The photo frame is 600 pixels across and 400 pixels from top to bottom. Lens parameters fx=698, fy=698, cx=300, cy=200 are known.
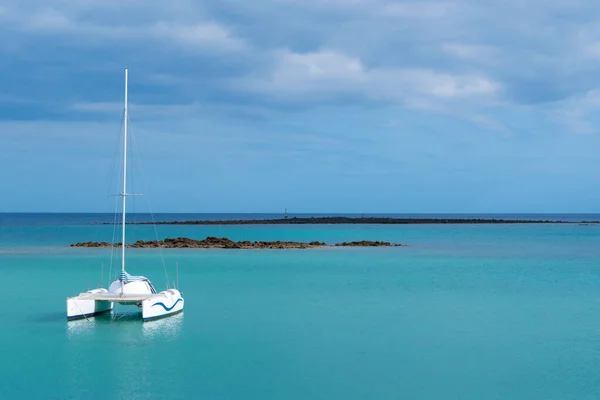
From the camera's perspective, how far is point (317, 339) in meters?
17.0

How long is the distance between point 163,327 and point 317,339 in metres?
4.29

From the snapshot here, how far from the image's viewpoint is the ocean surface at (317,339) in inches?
521

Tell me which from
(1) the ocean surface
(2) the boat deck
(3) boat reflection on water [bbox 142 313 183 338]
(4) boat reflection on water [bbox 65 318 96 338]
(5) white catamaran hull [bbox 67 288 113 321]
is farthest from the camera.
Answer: (5) white catamaran hull [bbox 67 288 113 321]

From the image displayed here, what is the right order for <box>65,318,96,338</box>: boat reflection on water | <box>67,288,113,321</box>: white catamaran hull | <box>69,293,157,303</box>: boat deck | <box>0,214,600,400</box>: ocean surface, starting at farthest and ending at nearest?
<box>67,288,113,321</box>: white catamaran hull < <box>69,293,157,303</box>: boat deck < <box>65,318,96,338</box>: boat reflection on water < <box>0,214,600,400</box>: ocean surface

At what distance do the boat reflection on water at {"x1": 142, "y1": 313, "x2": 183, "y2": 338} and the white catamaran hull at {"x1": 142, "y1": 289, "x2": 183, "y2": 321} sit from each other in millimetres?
162

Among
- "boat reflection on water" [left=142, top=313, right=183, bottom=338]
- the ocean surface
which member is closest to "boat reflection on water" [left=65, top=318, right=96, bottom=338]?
the ocean surface

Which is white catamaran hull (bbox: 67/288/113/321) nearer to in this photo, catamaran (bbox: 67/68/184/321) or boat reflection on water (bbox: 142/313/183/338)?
catamaran (bbox: 67/68/184/321)

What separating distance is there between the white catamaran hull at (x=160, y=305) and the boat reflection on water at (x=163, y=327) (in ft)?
0.53

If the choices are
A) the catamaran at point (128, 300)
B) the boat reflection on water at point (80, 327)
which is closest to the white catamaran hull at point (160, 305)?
the catamaran at point (128, 300)

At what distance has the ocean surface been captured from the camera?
43.4 feet

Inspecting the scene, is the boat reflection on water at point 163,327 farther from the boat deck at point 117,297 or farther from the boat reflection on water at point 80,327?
the boat reflection on water at point 80,327

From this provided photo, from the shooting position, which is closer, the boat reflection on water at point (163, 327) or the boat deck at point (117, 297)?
the boat reflection on water at point (163, 327)

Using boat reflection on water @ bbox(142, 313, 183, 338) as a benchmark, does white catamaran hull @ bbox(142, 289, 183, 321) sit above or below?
above

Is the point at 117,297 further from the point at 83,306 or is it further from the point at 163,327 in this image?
the point at 163,327
